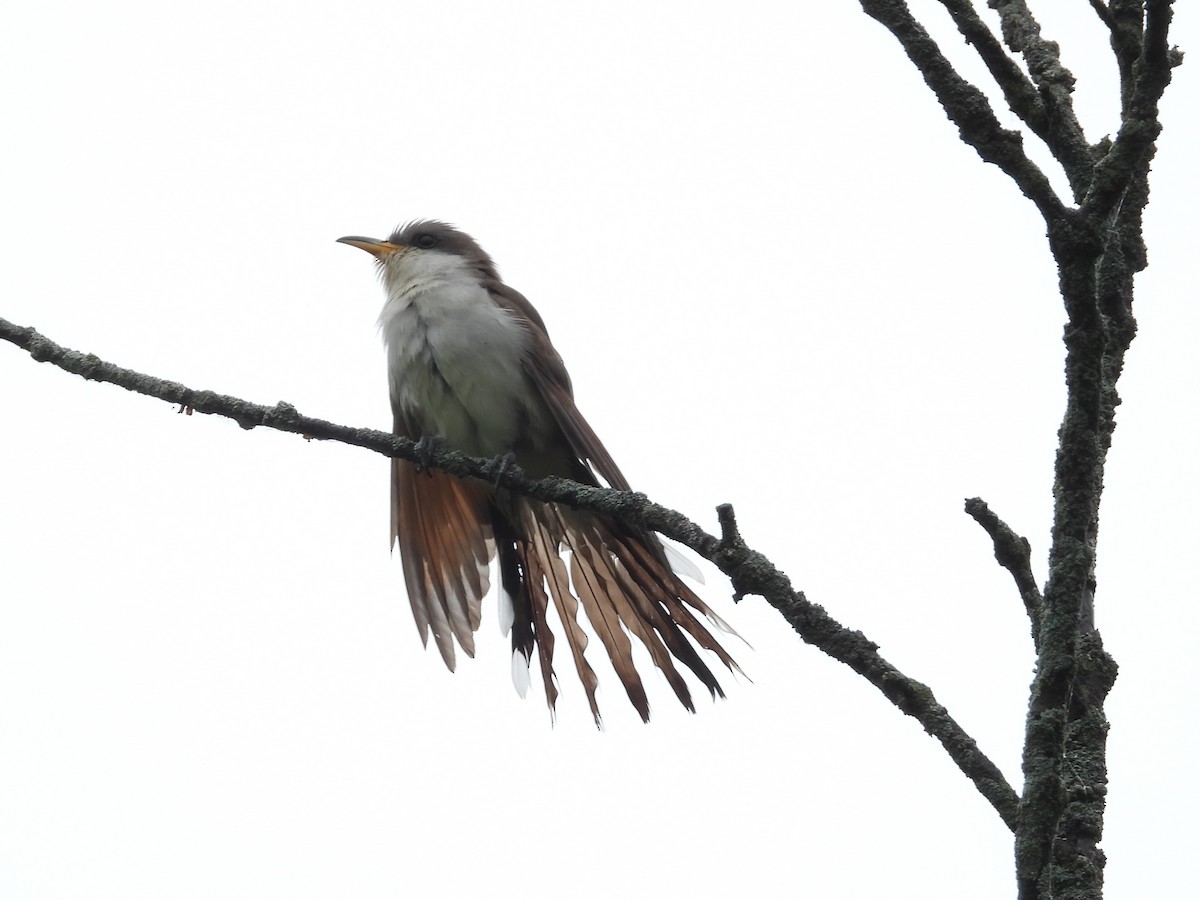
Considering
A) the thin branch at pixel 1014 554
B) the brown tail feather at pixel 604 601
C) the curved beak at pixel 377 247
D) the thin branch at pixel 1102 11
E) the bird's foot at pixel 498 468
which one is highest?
the curved beak at pixel 377 247

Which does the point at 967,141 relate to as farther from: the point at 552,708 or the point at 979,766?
the point at 552,708

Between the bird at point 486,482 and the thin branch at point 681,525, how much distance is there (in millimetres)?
693

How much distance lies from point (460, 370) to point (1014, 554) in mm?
2657

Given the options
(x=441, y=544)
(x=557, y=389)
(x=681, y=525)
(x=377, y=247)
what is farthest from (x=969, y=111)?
(x=377, y=247)

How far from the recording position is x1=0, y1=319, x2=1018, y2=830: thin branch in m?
2.48

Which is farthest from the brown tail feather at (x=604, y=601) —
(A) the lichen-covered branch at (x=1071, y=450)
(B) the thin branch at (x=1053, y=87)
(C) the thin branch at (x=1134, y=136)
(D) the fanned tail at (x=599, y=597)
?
(C) the thin branch at (x=1134, y=136)

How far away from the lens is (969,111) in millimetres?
2428

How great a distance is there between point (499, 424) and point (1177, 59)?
2.77 metres

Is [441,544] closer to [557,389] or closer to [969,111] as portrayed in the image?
[557,389]

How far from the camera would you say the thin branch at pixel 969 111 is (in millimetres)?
2342

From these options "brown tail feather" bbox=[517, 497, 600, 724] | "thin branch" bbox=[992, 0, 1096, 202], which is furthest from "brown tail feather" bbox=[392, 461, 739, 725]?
"thin branch" bbox=[992, 0, 1096, 202]

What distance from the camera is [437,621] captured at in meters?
4.82

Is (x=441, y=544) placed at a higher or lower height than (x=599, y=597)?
higher

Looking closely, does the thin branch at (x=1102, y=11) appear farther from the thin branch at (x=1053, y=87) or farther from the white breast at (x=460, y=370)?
the white breast at (x=460, y=370)
